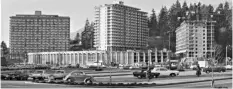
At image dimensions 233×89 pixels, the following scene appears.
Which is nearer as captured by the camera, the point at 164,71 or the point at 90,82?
the point at 90,82

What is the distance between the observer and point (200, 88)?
33.9m

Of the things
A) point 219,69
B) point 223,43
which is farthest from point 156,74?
point 223,43

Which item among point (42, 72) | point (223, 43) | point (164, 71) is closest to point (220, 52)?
point (223, 43)

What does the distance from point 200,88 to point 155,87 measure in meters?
4.14

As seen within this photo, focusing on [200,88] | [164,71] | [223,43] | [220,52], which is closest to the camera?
[200,88]

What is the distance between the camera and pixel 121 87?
3484 centimetres

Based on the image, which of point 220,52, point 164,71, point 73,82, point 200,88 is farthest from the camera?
point 220,52

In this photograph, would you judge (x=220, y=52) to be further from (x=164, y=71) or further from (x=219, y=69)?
(x=164, y=71)

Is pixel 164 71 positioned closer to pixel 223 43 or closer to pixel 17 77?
pixel 17 77

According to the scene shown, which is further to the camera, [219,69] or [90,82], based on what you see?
[219,69]

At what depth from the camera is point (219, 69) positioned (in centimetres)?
7519

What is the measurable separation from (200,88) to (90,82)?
11.2 meters

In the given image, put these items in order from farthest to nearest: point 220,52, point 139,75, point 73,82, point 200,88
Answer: point 220,52, point 139,75, point 73,82, point 200,88

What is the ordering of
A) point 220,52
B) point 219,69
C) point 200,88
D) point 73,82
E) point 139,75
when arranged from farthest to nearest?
point 220,52, point 219,69, point 139,75, point 73,82, point 200,88
